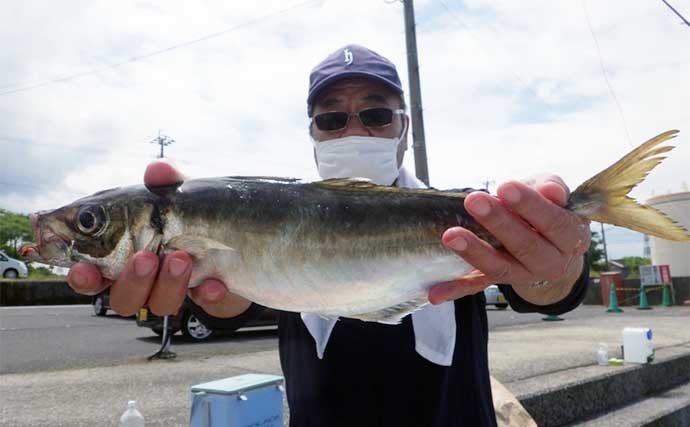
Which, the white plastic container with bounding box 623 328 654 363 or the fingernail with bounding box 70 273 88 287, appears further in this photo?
the white plastic container with bounding box 623 328 654 363

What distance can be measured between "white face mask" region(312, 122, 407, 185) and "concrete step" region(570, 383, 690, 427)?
381 centimetres

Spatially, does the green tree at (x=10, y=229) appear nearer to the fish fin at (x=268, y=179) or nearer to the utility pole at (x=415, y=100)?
the utility pole at (x=415, y=100)

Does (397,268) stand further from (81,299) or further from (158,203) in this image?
(81,299)

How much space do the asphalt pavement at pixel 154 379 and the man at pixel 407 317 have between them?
169 centimetres

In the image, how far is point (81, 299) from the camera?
27.9m

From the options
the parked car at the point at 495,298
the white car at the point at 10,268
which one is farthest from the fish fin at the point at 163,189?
the white car at the point at 10,268

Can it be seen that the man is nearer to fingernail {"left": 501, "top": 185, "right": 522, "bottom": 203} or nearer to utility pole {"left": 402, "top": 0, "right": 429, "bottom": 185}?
fingernail {"left": 501, "top": 185, "right": 522, "bottom": 203}

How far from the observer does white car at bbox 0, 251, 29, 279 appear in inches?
1273

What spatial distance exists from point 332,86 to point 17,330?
45.6ft

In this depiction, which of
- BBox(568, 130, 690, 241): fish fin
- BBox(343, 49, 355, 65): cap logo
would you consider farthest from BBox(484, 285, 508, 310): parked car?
BBox(568, 130, 690, 241): fish fin

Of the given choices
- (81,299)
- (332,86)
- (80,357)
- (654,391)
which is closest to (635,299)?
(654,391)

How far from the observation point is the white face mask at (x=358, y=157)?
301cm

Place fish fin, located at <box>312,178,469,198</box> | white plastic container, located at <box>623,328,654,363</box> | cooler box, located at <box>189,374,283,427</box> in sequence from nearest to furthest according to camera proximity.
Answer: fish fin, located at <box>312,178,469,198</box>, cooler box, located at <box>189,374,283,427</box>, white plastic container, located at <box>623,328,654,363</box>

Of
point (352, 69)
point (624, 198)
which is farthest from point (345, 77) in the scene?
point (624, 198)
